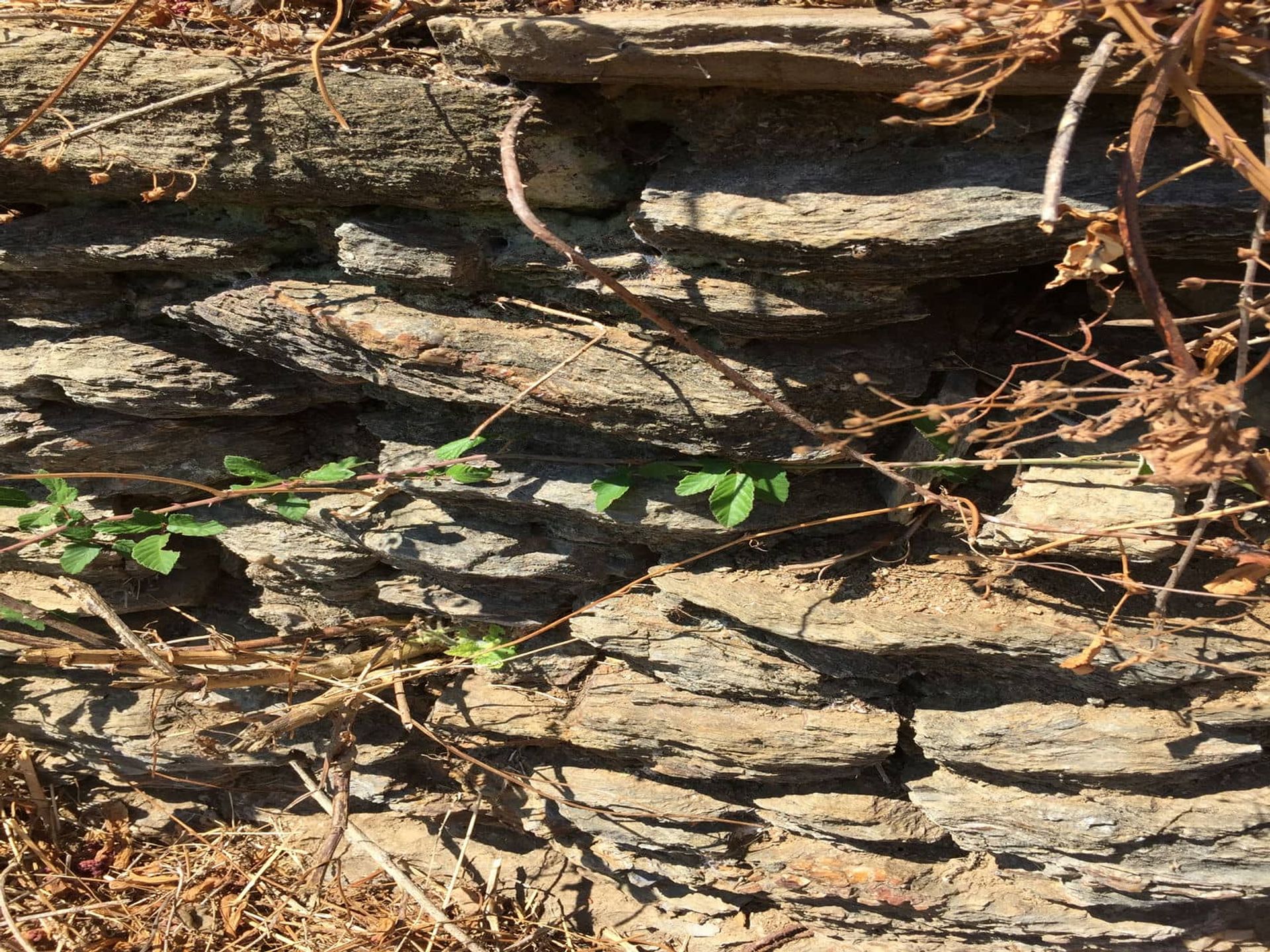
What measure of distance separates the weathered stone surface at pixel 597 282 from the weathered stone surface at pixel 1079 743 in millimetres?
1060

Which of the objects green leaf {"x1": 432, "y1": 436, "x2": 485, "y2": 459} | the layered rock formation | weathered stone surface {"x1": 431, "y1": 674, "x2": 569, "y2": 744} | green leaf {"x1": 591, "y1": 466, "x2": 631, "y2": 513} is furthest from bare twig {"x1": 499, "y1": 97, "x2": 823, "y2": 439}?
weathered stone surface {"x1": 431, "y1": 674, "x2": 569, "y2": 744}

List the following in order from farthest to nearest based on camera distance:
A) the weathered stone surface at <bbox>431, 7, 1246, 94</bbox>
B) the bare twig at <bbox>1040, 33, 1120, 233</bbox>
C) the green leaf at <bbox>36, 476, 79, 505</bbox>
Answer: the green leaf at <bbox>36, 476, 79, 505</bbox> → the weathered stone surface at <bbox>431, 7, 1246, 94</bbox> → the bare twig at <bbox>1040, 33, 1120, 233</bbox>

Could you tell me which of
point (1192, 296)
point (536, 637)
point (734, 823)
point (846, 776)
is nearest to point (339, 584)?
point (536, 637)

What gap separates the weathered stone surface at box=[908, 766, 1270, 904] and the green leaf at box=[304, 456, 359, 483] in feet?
5.98

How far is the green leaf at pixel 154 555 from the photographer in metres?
2.66

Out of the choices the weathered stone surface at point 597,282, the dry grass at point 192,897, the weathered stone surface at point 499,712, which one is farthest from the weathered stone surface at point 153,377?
the dry grass at point 192,897

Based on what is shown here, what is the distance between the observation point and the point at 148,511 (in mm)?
2760

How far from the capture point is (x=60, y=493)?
2715mm

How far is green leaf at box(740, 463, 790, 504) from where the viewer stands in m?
2.33

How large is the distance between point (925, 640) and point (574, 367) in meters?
1.09

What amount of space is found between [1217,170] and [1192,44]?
0.97ft

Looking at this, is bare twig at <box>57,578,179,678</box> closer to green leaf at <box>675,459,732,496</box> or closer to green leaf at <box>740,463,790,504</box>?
green leaf at <box>675,459,732,496</box>

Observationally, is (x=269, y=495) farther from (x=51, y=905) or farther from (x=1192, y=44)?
(x=1192, y=44)

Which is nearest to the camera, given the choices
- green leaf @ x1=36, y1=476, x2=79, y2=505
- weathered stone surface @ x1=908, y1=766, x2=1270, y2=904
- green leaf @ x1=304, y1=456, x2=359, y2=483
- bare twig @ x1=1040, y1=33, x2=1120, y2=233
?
bare twig @ x1=1040, y1=33, x2=1120, y2=233
